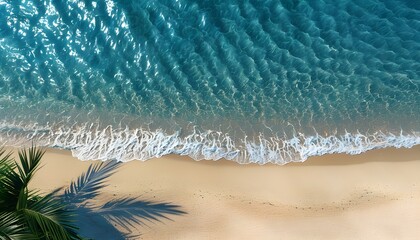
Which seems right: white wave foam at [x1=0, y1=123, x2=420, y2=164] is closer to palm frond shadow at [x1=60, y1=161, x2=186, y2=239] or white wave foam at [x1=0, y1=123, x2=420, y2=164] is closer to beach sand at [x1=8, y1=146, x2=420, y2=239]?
beach sand at [x1=8, y1=146, x2=420, y2=239]

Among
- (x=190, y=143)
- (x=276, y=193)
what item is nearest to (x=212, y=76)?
(x=190, y=143)

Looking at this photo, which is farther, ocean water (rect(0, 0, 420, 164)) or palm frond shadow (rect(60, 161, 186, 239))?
ocean water (rect(0, 0, 420, 164))

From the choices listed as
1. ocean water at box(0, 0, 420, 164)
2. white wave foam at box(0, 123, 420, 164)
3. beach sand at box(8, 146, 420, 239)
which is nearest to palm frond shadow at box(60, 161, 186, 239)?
beach sand at box(8, 146, 420, 239)

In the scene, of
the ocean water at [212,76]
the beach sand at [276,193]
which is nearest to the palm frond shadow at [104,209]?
the beach sand at [276,193]

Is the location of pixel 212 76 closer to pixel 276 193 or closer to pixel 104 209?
pixel 276 193

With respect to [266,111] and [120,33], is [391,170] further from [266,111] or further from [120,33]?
[120,33]

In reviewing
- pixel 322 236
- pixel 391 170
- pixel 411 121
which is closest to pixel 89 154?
pixel 322 236

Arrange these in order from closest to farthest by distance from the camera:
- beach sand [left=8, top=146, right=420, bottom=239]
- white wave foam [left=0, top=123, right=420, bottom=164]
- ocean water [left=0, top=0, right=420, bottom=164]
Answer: beach sand [left=8, top=146, right=420, bottom=239], white wave foam [left=0, top=123, right=420, bottom=164], ocean water [left=0, top=0, right=420, bottom=164]

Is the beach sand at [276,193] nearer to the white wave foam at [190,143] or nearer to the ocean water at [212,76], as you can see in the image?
the white wave foam at [190,143]
